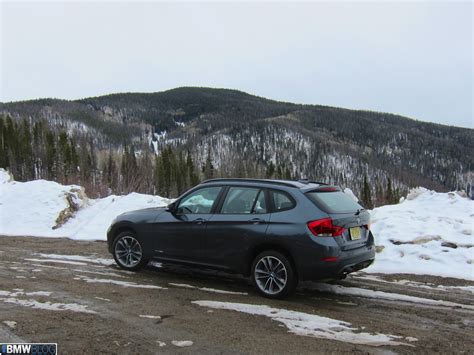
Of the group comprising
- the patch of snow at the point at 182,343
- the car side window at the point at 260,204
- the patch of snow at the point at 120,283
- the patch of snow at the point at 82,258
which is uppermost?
the car side window at the point at 260,204

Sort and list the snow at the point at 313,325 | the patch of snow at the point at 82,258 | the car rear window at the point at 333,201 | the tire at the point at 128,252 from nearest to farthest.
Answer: the snow at the point at 313,325 < the car rear window at the point at 333,201 < the tire at the point at 128,252 < the patch of snow at the point at 82,258

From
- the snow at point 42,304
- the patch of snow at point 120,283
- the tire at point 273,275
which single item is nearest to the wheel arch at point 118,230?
the patch of snow at point 120,283

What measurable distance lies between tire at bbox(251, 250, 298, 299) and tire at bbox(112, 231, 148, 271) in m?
2.35

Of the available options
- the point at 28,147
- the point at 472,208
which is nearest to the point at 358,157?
the point at 28,147

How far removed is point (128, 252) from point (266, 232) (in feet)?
9.89

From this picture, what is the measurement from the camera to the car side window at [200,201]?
24.0 ft

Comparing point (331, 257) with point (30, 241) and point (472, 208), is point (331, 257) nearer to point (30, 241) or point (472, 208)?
point (472, 208)

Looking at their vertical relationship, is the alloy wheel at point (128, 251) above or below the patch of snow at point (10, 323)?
above

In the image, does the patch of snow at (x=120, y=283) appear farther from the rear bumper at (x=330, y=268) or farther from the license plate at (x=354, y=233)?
the license plate at (x=354, y=233)

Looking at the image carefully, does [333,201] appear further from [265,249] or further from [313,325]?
[313,325]

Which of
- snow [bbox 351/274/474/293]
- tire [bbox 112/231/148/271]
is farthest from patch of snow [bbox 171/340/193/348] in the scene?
snow [bbox 351/274/474/293]

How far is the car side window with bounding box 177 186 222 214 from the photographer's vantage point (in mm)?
7312

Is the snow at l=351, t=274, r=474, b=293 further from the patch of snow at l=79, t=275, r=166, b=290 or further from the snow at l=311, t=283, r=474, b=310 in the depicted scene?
the patch of snow at l=79, t=275, r=166, b=290

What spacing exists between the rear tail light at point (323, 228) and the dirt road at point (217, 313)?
998mm
